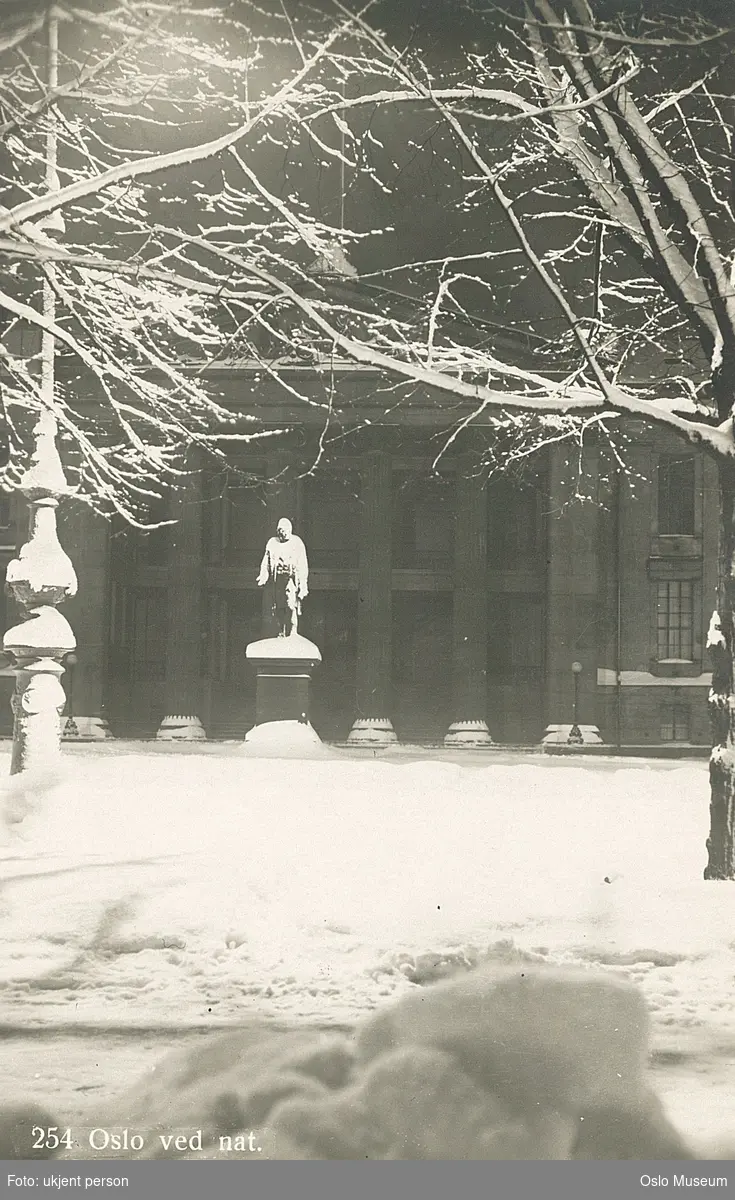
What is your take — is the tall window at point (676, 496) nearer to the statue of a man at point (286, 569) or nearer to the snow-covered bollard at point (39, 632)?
the statue of a man at point (286, 569)

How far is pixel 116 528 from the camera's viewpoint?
8.45 metres

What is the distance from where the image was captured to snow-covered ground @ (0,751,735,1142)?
525 centimetres

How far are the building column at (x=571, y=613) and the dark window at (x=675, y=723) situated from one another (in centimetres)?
135

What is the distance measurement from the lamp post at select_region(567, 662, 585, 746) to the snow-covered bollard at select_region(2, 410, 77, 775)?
443 inches

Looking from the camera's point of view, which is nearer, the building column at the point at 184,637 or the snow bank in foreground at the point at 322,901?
the snow bank in foreground at the point at 322,901

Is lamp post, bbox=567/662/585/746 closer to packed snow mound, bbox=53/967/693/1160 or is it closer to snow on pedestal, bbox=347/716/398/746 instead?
snow on pedestal, bbox=347/716/398/746

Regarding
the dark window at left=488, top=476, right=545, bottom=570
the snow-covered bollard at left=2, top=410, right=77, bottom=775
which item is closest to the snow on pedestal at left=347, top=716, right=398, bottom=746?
the dark window at left=488, top=476, right=545, bottom=570

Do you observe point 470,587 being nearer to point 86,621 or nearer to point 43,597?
point 86,621

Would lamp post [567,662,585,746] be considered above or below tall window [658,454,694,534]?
below

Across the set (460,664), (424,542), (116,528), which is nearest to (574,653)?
(460,664)

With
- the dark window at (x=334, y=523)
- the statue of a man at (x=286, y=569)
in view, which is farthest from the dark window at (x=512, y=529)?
the statue of a man at (x=286, y=569)

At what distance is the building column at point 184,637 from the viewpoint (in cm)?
992

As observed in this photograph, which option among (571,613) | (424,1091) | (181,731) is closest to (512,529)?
(571,613)

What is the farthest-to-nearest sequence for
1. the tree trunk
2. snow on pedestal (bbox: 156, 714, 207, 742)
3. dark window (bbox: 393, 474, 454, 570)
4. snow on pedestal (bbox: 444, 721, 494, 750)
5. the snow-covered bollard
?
dark window (bbox: 393, 474, 454, 570) < snow on pedestal (bbox: 444, 721, 494, 750) < snow on pedestal (bbox: 156, 714, 207, 742) < the snow-covered bollard < the tree trunk
